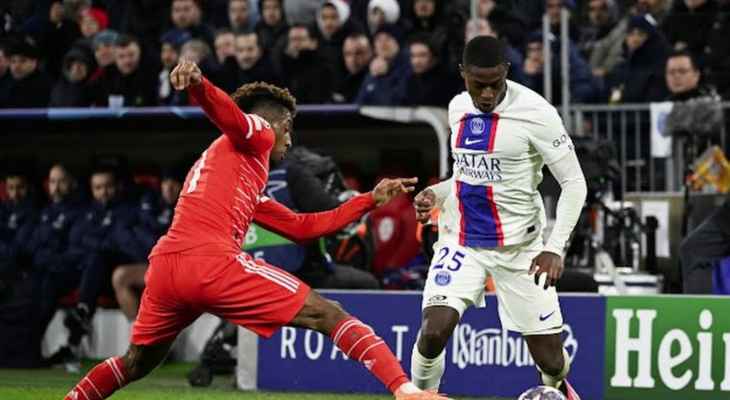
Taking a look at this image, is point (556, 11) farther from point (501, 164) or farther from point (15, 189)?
point (501, 164)

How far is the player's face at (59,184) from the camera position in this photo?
1307 centimetres

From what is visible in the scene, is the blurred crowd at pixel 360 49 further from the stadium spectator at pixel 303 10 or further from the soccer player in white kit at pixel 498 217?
the soccer player in white kit at pixel 498 217

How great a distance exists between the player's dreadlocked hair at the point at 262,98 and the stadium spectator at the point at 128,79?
6.04 meters

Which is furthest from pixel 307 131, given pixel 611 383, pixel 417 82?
pixel 611 383

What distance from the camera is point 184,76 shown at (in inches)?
247

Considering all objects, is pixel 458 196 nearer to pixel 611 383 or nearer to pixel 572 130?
pixel 611 383

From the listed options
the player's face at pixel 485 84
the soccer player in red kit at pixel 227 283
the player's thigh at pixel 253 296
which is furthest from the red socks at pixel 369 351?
the player's face at pixel 485 84

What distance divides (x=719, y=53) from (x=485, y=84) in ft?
18.5

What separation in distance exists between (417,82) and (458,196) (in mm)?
4633

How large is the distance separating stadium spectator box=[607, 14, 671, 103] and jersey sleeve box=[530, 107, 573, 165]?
4956mm

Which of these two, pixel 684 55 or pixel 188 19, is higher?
pixel 188 19

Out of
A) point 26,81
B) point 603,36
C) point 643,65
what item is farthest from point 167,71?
point 643,65

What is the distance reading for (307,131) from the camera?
12.9 meters

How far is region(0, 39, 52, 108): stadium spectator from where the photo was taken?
13.7 meters
